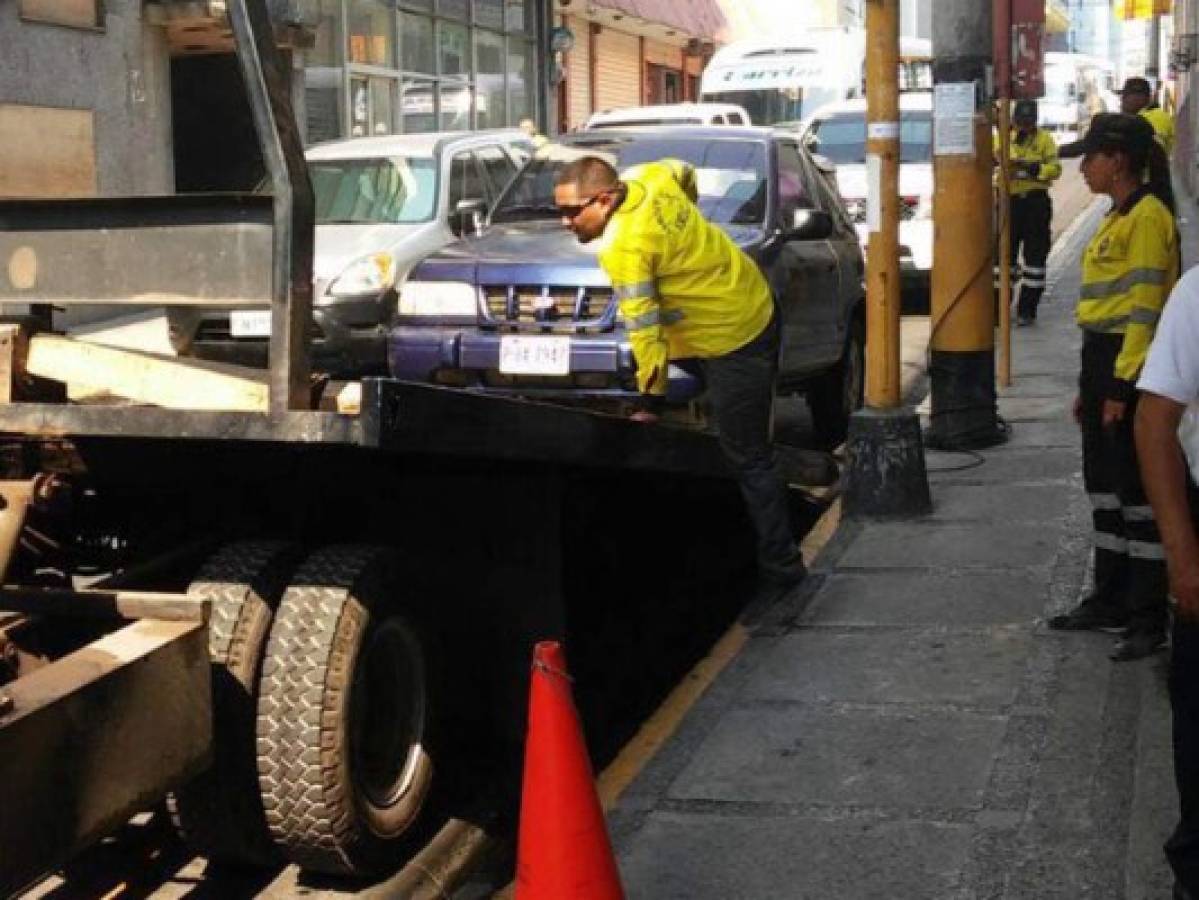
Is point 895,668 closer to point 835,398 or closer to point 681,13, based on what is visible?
point 835,398

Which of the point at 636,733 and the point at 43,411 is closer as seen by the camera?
the point at 43,411

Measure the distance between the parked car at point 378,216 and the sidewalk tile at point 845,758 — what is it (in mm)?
5622

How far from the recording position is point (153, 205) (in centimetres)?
411

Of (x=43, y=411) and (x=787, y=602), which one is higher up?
(x=43, y=411)

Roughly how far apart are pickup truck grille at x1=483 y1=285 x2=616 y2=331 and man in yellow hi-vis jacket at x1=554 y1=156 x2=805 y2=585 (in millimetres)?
1579

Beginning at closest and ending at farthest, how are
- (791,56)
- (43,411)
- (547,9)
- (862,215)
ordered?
(43,411) → (862,215) → (791,56) → (547,9)

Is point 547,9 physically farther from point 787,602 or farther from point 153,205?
point 153,205

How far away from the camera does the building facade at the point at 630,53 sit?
32.8 metres

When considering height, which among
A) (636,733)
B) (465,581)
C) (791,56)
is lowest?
(636,733)

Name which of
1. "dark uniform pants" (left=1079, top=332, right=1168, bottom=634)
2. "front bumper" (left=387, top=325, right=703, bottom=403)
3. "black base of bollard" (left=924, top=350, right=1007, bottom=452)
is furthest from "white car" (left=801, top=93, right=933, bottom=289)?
"dark uniform pants" (left=1079, top=332, right=1168, bottom=634)

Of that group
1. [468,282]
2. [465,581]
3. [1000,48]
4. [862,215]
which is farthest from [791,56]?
[465,581]

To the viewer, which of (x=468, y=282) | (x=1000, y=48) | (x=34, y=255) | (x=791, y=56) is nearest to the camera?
(x=34, y=255)

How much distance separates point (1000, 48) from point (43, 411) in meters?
7.67

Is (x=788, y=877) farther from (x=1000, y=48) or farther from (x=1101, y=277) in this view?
(x=1000, y=48)
